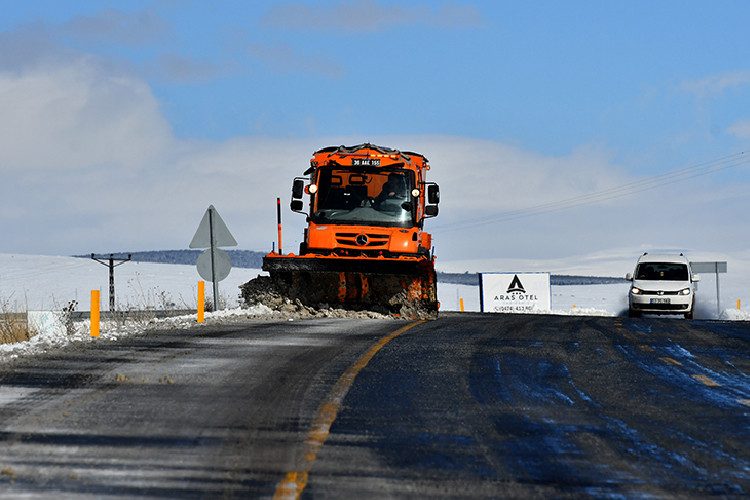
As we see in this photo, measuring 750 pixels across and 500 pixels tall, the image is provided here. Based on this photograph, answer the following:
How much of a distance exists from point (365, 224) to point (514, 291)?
25554 millimetres

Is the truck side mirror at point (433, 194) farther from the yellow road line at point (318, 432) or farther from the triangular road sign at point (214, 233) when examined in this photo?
the yellow road line at point (318, 432)

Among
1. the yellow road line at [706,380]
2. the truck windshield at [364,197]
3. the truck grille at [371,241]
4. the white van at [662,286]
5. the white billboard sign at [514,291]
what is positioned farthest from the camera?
the white billboard sign at [514,291]

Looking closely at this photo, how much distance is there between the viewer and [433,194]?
2155cm

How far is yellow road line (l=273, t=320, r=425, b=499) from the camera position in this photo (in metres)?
5.57

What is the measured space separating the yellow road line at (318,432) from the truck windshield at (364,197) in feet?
29.0

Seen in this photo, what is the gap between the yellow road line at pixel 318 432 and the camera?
5570 millimetres

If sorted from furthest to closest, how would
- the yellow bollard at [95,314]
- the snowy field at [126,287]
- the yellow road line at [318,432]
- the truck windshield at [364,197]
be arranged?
the snowy field at [126,287] < the truck windshield at [364,197] < the yellow bollard at [95,314] < the yellow road line at [318,432]

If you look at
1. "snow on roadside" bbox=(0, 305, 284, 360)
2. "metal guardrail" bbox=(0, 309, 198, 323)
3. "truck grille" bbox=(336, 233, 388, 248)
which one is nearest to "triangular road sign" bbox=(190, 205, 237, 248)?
"snow on roadside" bbox=(0, 305, 284, 360)

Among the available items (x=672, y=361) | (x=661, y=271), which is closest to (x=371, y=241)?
(x=672, y=361)

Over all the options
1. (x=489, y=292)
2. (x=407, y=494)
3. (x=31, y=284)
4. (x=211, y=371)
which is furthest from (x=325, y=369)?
(x=31, y=284)

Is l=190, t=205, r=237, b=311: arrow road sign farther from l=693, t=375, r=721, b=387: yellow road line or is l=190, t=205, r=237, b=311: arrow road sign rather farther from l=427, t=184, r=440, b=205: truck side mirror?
l=693, t=375, r=721, b=387: yellow road line

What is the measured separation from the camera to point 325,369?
1120 centimetres

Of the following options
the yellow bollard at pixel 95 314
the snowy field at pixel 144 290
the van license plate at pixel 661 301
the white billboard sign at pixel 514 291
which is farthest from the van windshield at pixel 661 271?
the yellow bollard at pixel 95 314

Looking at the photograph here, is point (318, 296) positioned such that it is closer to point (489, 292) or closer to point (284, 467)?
point (284, 467)
